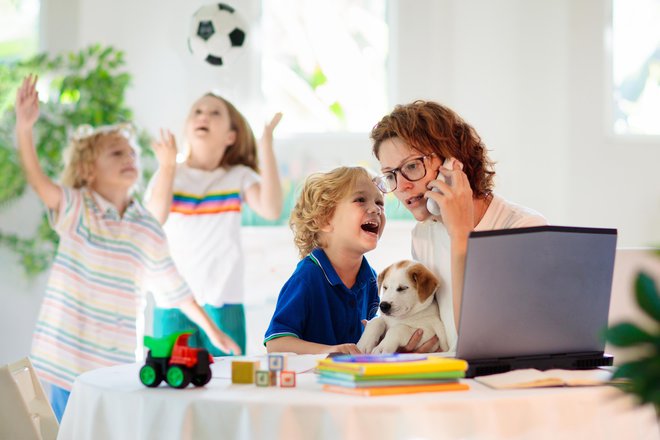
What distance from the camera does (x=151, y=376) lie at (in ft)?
4.98

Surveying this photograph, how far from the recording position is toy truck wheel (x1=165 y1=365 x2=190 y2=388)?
1.49 m

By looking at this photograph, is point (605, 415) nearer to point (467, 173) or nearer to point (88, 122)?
point (467, 173)

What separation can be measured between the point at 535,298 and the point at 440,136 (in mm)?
708

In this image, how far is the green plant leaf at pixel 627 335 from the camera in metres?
0.67

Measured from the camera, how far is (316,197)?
2.39 meters

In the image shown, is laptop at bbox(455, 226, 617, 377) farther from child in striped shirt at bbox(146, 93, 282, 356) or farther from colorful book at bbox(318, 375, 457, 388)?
child in striped shirt at bbox(146, 93, 282, 356)

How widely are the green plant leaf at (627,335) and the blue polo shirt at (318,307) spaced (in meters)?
1.52

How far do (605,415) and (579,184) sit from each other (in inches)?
152

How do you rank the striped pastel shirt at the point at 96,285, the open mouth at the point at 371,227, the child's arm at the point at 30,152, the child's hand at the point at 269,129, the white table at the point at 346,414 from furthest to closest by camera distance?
1. the child's hand at the point at 269,129
2. the child's arm at the point at 30,152
3. the striped pastel shirt at the point at 96,285
4. the open mouth at the point at 371,227
5. the white table at the point at 346,414

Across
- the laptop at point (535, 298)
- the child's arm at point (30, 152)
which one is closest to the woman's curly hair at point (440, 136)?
the laptop at point (535, 298)

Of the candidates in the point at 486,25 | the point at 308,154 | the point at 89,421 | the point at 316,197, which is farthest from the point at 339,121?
the point at 89,421

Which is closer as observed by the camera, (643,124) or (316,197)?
(316,197)

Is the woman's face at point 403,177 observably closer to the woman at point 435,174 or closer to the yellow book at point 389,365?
the woman at point 435,174

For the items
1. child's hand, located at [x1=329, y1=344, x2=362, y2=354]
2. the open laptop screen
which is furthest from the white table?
child's hand, located at [x1=329, y1=344, x2=362, y2=354]
